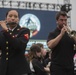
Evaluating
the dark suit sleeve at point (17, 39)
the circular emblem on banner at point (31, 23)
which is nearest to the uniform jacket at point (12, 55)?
the dark suit sleeve at point (17, 39)

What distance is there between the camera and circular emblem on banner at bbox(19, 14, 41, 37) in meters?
18.0

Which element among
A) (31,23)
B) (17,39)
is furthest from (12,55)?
(31,23)

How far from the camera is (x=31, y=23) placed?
59.2ft

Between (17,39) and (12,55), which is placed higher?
(17,39)

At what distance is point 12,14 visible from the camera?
419 cm

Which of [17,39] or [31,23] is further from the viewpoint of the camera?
[31,23]

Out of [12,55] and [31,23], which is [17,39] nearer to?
[12,55]

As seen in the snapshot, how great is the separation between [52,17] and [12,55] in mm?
14631

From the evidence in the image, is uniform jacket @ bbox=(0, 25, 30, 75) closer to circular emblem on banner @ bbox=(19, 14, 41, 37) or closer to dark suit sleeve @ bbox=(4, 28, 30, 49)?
dark suit sleeve @ bbox=(4, 28, 30, 49)

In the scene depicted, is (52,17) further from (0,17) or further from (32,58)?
(32,58)

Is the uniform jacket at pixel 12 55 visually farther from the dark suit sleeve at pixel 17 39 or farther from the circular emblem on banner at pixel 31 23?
the circular emblem on banner at pixel 31 23

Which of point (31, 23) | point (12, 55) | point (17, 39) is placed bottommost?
point (31, 23)

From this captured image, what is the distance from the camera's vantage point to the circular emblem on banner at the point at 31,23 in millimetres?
17953

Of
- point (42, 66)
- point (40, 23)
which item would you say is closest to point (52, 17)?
point (40, 23)
